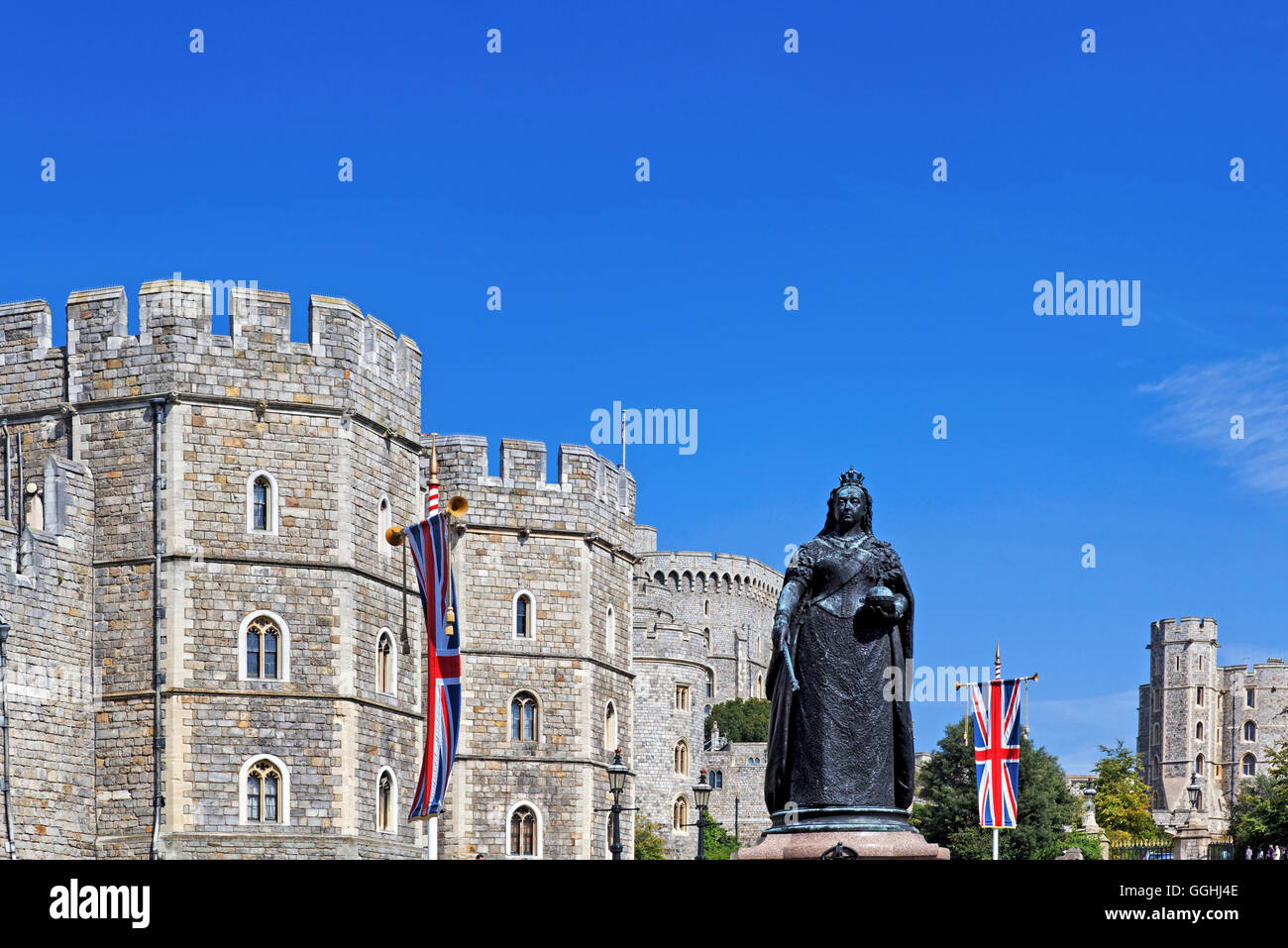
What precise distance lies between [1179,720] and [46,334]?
10592cm

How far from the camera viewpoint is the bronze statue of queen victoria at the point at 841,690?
16.3m

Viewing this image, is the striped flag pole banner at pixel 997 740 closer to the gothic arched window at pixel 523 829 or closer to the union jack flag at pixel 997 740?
the union jack flag at pixel 997 740

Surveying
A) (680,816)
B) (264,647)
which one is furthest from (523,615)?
(680,816)

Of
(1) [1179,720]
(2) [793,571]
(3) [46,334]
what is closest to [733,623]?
(1) [1179,720]

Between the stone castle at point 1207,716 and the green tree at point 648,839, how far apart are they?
221 feet

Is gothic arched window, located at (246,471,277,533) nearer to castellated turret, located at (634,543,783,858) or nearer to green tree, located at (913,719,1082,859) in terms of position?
green tree, located at (913,719,1082,859)

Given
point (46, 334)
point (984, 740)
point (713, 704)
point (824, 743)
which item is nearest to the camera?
point (824, 743)

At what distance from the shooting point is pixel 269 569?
125 ft

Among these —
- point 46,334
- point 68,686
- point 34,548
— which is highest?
point 46,334

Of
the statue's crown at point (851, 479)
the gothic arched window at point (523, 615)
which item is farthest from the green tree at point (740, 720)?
the statue's crown at point (851, 479)

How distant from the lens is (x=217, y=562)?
3762 centimetres

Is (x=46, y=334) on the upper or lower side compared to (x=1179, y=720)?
upper

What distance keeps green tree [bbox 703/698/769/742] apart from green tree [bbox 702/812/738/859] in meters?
21.8
